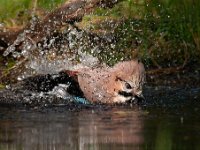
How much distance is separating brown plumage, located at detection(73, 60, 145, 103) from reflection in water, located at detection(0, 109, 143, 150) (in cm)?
52

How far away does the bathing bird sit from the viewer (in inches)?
320

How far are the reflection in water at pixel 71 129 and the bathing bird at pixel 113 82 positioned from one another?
507 mm

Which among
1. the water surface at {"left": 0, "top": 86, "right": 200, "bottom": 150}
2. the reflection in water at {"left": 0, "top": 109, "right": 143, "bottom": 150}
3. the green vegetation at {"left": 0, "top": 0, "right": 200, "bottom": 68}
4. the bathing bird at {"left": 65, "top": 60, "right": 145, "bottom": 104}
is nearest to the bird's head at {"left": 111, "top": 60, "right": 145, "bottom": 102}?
the bathing bird at {"left": 65, "top": 60, "right": 145, "bottom": 104}

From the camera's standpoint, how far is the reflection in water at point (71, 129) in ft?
19.3

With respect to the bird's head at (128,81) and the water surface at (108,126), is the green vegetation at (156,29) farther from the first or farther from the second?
the water surface at (108,126)

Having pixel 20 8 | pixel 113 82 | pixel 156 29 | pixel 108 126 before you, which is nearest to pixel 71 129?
pixel 108 126

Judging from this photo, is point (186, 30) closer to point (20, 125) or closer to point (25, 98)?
point (25, 98)

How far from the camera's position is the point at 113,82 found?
8273 millimetres

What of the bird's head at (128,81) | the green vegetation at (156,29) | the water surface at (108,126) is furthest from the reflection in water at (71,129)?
the green vegetation at (156,29)

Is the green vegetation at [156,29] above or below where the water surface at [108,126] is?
above

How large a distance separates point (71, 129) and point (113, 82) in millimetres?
1865

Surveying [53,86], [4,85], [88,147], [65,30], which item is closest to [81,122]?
[88,147]

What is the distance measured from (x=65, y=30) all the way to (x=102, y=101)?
5.95 ft

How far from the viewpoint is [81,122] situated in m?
6.89
